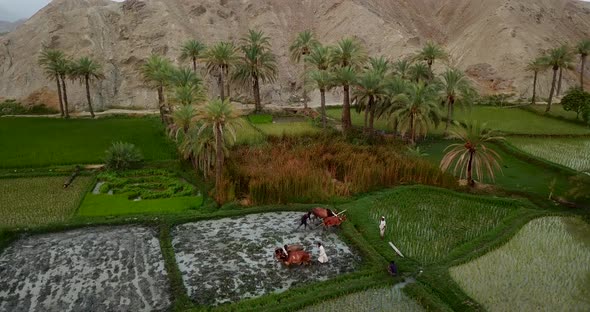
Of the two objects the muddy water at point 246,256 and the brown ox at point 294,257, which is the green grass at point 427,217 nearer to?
the muddy water at point 246,256

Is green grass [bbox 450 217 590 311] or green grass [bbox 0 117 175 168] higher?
green grass [bbox 0 117 175 168]

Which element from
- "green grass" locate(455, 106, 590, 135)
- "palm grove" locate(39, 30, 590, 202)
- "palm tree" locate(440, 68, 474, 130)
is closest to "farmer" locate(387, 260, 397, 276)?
"palm grove" locate(39, 30, 590, 202)

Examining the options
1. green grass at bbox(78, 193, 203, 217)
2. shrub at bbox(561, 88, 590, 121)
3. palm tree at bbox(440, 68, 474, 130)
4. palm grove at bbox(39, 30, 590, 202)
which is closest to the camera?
green grass at bbox(78, 193, 203, 217)

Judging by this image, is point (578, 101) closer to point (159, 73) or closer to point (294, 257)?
point (294, 257)

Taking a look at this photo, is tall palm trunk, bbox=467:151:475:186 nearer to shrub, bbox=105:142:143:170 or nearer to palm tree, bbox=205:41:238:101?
shrub, bbox=105:142:143:170

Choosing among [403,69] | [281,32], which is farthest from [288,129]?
[281,32]

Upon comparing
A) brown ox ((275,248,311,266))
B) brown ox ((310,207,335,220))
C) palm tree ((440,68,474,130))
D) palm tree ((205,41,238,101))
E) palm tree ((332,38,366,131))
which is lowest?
brown ox ((275,248,311,266))

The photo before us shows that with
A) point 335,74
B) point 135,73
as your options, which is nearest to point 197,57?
point 135,73

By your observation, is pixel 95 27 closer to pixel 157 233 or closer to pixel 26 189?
pixel 26 189

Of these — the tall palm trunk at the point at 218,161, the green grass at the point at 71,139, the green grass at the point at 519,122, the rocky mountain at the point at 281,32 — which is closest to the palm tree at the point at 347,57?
the green grass at the point at 519,122
